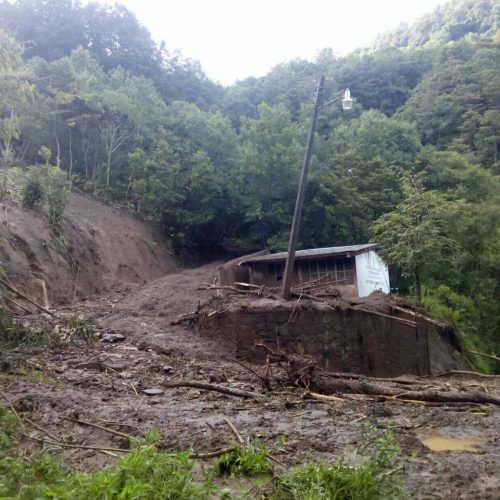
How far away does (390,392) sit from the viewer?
365 inches

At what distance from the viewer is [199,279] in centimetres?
2314

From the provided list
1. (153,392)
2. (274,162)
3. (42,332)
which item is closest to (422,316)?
(153,392)

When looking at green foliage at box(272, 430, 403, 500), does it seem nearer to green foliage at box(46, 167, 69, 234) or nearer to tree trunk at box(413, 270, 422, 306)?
tree trunk at box(413, 270, 422, 306)

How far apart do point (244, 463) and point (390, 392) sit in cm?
501

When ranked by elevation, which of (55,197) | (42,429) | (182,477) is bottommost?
(42,429)

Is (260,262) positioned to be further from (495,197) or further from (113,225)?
(495,197)

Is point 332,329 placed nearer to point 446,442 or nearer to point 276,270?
point 276,270

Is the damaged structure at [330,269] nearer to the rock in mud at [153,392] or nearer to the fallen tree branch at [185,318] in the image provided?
the fallen tree branch at [185,318]

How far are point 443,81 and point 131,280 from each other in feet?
Result: 108

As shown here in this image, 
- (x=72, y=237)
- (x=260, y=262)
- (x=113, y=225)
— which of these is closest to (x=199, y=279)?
(x=260, y=262)

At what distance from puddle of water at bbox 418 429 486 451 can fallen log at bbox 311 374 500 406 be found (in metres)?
2.15

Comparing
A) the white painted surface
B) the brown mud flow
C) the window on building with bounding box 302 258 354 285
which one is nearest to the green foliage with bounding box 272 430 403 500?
the brown mud flow

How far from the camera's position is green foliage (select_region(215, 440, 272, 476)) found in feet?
16.0

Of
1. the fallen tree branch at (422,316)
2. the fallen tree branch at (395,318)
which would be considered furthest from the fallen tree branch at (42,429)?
the fallen tree branch at (422,316)
